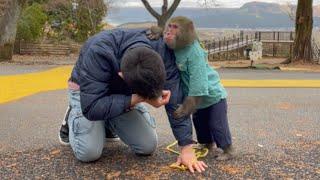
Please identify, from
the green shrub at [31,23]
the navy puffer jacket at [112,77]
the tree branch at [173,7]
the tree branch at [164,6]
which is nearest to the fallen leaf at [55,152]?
the navy puffer jacket at [112,77]

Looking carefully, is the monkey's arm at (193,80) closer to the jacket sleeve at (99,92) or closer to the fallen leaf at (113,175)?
the jacket sleeve at (99,92)

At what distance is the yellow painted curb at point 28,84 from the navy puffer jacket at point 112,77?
14.9 ft

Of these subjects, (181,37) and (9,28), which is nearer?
(181,37)

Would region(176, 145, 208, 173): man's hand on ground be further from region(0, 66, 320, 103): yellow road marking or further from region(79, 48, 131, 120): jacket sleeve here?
region(0, 66, 320, 103): yellow road marking

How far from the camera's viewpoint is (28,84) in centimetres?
1010

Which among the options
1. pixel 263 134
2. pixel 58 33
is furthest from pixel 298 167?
pixel 58 33

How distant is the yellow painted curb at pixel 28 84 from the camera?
851 centimetres

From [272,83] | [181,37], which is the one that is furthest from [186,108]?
[272,83]

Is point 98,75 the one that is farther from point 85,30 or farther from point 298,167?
point 85,30

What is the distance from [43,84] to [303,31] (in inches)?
402

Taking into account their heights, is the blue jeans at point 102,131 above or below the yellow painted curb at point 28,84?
above

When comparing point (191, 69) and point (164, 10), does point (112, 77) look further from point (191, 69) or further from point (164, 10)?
point (164, 10)

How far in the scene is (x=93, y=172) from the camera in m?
3.75

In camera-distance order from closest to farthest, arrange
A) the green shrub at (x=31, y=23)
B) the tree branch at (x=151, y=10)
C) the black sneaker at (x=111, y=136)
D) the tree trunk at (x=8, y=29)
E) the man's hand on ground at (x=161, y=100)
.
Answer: the man's hand on ground at (x=161, y=100) < the black sneaker at (x=111, y=136) < the tree trunk at (x=8, y=29) < the tree branch at (x=151, y=10) < the green shrub at (x=31, y=23)
